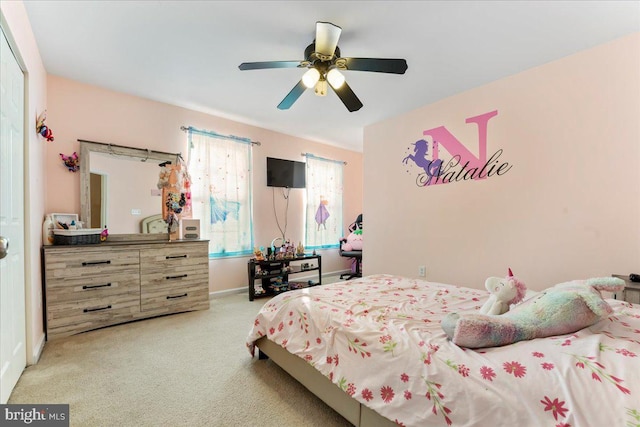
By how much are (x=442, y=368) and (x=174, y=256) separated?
9.74ft

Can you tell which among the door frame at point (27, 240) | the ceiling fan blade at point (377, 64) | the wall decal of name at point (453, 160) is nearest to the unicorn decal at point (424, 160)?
the wall decal of name at point (453, 160)

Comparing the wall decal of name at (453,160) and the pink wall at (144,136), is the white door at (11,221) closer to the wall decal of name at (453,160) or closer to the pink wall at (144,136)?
the pink wall at (144,136)

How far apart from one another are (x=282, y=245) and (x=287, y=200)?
31.0 inches

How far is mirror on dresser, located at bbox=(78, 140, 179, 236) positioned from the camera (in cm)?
296

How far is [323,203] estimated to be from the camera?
5.18 m

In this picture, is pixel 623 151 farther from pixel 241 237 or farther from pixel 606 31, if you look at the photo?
pixel 241 237

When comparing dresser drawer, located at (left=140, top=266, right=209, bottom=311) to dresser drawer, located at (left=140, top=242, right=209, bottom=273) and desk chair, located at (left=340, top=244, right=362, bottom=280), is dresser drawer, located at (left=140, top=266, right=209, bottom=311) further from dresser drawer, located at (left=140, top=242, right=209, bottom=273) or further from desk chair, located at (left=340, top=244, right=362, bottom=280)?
desk chair, located at (left=340, top=244, right=362, bottom=280)

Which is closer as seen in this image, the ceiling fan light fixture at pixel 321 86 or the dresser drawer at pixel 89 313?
the ceiling fan light fixture at pixel 321 86

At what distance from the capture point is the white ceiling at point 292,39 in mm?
1856

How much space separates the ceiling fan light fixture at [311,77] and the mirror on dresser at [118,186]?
2.29m

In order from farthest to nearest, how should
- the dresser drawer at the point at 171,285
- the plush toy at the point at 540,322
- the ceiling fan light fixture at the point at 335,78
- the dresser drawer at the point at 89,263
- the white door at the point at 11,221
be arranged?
the dresser drawer at the point at 171,285, the dresser drawer at the point at 89,263, the ceiling fan light fixture at the point at 335,78, the white door at the point at 11,221, the plush toy at the point at 540,322

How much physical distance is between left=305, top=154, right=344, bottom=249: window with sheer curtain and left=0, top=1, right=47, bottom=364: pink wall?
133 inches

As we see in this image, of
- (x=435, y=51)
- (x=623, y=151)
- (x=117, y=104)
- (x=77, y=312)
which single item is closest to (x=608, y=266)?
(x=623, y=151)

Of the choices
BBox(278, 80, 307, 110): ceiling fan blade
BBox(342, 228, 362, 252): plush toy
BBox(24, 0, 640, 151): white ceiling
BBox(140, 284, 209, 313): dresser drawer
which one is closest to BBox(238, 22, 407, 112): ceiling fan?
BBox(278, 80, 307, 110): ceiling fan blade
